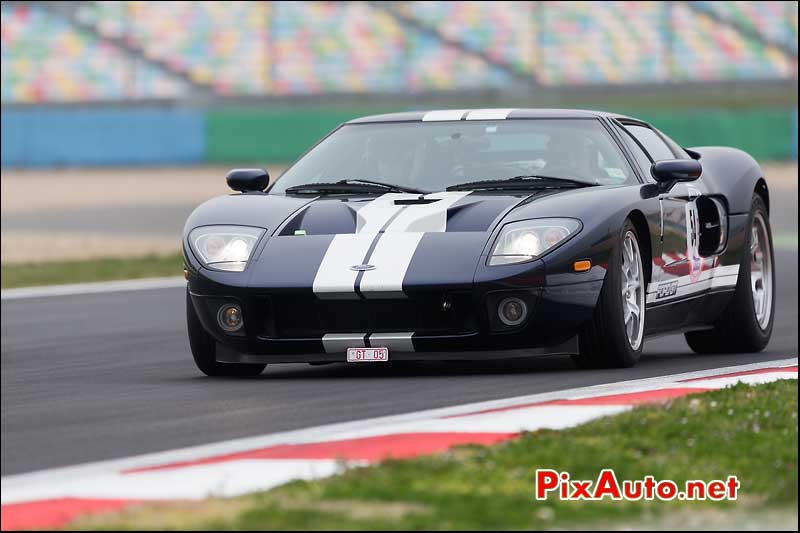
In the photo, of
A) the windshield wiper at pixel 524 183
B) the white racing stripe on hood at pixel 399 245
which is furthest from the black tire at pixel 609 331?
the white racing stripe on hood at pixel 399 245

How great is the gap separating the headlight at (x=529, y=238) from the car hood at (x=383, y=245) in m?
0.08

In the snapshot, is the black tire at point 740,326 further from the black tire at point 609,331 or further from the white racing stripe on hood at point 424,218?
the white racing stripe on hood at point 424,218

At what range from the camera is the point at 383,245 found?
7.80 metres

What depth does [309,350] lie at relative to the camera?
25.7ft

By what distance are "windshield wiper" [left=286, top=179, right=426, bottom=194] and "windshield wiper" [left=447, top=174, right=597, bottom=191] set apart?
222 mm

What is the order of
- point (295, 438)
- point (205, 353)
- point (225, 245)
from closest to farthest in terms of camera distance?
point (295, 438) < point (225, 245) < point (205, 353)

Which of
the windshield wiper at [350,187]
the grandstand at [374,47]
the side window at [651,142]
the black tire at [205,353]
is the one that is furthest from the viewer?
the grandstand at [374,47]

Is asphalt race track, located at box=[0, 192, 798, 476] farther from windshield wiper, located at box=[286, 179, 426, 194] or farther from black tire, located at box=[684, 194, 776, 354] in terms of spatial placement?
windshield wiper, located at box=[286, 179, 426, 194]

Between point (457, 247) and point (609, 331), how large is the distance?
2.56 feet

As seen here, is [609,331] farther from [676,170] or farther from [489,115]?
[489,115]

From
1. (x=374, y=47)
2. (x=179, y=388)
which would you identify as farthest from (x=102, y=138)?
(x=179, y=388)

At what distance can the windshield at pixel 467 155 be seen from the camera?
852 centimetres

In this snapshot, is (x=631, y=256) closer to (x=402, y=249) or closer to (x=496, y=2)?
(x=402, y=249)

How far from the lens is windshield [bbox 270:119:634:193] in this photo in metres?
8.52
